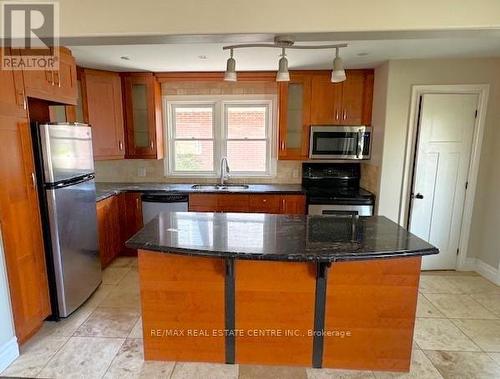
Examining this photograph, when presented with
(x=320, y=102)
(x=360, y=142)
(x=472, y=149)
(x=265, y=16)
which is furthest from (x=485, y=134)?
(x=265, y=16)

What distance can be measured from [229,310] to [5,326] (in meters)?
1.54

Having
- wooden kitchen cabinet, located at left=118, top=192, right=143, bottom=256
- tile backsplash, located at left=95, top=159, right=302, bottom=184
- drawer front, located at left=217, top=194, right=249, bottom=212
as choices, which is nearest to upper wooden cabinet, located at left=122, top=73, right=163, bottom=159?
tile backsplash, located at left=95, top=159, right=302, bottom=184

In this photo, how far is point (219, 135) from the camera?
159 inches

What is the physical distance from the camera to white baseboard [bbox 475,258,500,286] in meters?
3.16

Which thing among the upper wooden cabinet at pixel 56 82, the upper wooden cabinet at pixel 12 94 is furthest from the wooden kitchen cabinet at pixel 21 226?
the upper wooden cabinet at pixel 56 82

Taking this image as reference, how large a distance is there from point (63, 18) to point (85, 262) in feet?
6.51

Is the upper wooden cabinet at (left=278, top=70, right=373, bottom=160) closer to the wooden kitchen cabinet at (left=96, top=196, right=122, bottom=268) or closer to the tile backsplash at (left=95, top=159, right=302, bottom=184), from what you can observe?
the tile backsplash at (left=95, top=159, right=302, bottom=184)

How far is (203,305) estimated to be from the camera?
193cm

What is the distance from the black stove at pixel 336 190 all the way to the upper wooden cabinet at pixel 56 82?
107 inches

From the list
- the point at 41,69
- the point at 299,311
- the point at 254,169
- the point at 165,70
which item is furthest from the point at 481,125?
the point at 41,69

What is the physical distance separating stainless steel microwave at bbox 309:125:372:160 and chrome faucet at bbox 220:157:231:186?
→ 1166mm

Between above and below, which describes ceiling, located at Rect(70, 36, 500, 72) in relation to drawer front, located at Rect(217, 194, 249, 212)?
above

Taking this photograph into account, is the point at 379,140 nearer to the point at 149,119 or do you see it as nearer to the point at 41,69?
the point at 149,119

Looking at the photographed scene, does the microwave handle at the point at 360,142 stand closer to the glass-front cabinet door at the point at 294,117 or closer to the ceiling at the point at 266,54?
the glass-front cabinet door at the point at 294,117
